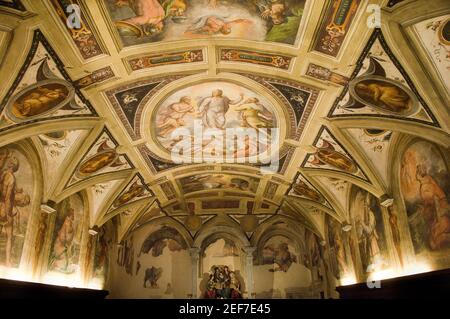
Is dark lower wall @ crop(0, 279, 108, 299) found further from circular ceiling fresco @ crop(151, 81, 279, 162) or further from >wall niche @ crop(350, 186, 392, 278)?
>wall niche @ crop(350, 186, 392, 278)

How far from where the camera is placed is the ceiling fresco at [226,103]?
7.71 m

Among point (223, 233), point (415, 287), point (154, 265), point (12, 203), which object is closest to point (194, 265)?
point (154, 265)

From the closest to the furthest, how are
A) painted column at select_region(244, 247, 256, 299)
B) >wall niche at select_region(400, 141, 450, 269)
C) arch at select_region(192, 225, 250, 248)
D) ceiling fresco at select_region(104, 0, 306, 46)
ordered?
ceiling fresco at select_region(104, 0, 306, 46) → >wall niche at select_region(400, 141, 450, 269) → painted column at select_region(244, 247, 256, 299) → arch at select_region(192, 225, 250, 248)

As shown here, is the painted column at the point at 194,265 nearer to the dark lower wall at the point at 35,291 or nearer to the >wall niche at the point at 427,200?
the dark lower wall at the point at 35,291

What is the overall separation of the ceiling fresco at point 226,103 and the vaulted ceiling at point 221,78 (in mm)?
41

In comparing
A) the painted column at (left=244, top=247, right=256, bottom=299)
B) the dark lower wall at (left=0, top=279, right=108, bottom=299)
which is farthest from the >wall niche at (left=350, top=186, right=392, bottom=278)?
the dark lower wall at (left=0, top=279, right=108, bottom=299)

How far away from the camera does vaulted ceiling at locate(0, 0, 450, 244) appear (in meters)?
7.55

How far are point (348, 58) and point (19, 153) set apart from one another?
996cm

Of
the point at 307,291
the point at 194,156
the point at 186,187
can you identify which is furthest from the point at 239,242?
the point at 194,156

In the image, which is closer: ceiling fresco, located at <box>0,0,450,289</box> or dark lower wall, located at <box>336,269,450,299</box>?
ceiling fresco, located at <box>0,0,450,289</box>

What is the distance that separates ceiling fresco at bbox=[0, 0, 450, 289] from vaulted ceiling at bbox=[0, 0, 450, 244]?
0.13 ft

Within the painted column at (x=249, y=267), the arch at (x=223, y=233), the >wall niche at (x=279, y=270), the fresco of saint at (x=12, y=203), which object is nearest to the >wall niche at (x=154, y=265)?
the arch at (x=223, y=233)

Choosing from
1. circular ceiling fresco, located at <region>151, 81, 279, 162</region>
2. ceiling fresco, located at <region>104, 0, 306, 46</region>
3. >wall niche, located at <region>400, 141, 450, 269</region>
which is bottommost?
>wall niche, located at <region>400, 141, 450, 269</region>

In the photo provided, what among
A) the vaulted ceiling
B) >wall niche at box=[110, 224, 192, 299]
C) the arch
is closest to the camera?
the vaulted ceiling
